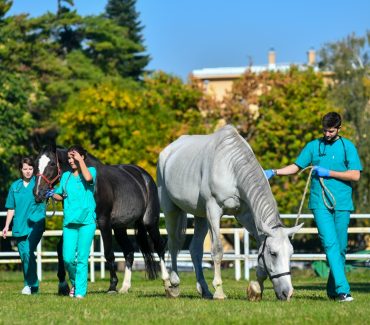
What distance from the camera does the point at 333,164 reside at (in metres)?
12.3

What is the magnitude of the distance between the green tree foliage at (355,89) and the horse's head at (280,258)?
38.8 m

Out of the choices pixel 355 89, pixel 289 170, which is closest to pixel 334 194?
pixel 289 170

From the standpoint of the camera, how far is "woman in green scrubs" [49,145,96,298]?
13.0 m

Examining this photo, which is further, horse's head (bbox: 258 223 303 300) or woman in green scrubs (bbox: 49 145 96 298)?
woman in green scrubs (bbox: 49 145 96 298)

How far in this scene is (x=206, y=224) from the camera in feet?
46.1

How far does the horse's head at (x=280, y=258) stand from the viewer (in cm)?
1183

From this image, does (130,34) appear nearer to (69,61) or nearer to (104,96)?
(69,61)

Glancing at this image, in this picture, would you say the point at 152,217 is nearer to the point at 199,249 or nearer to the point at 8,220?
the point at 8,220

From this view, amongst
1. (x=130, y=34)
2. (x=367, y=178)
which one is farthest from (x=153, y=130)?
(x=130, y=34)

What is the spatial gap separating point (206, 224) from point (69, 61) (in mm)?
46705

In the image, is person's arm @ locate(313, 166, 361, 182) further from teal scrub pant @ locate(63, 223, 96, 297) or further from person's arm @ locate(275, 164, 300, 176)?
teal scrub pant @ locate(63, 223, 96, 297)

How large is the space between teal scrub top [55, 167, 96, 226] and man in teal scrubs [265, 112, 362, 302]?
2.83 meters

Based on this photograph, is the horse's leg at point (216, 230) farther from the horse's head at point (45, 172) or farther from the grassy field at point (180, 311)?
the horse's head at point (45, 172)

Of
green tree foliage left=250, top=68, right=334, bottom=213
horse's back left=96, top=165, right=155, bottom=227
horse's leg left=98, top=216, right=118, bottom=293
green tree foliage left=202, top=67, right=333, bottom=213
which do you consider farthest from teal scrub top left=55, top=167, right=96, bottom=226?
green tree foliage left=250, top=68, right=334, bottom=213
